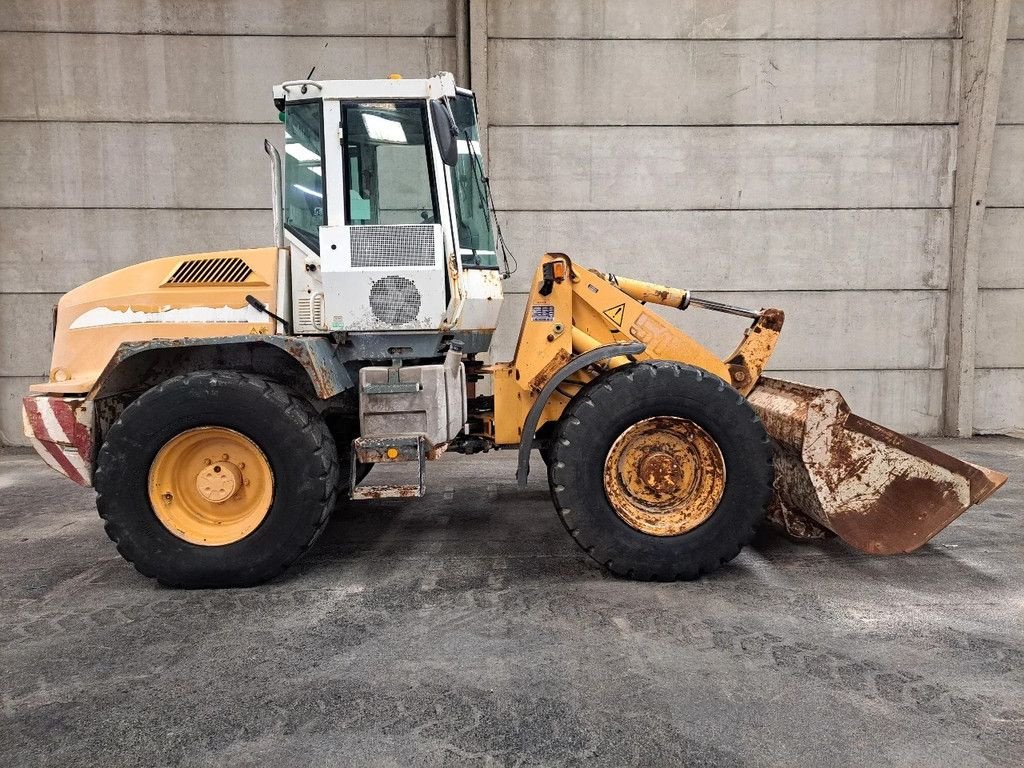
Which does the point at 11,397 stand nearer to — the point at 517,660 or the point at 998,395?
the point at 517,660

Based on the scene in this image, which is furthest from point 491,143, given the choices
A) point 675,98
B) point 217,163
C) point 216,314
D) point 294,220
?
point 216,314

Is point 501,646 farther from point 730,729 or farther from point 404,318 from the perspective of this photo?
point 404,318

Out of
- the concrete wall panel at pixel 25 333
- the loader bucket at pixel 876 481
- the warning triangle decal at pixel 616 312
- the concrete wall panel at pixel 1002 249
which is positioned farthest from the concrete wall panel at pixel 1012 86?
the concrete wall panel at pixel 25 333

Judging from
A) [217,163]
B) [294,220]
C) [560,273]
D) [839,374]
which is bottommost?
[839,374]

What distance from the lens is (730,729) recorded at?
76.3 inches

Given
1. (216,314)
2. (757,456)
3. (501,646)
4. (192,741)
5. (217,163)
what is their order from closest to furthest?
1. (192,741)
2. (501,646)
3. (757,456)
4. (216,314)
5. (217,163)

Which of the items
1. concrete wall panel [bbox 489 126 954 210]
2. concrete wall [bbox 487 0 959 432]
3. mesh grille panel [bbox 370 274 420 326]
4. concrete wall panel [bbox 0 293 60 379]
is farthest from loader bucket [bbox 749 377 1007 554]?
concrete wall panel [bbox 0 293 60 379]

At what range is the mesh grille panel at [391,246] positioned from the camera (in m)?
3.23

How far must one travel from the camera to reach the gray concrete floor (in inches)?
74.1

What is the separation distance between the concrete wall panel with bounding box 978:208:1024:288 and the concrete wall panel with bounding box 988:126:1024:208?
0.13 m

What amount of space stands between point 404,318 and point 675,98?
5298 millimetres

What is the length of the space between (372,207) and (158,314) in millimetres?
1314

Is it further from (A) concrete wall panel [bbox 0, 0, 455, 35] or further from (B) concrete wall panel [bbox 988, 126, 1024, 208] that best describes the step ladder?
(B) concrete wall panel [bbox 988, 126, 1024, 208]

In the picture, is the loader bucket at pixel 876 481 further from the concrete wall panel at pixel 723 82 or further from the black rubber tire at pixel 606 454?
the concrete wall panel at pixel 723 82
